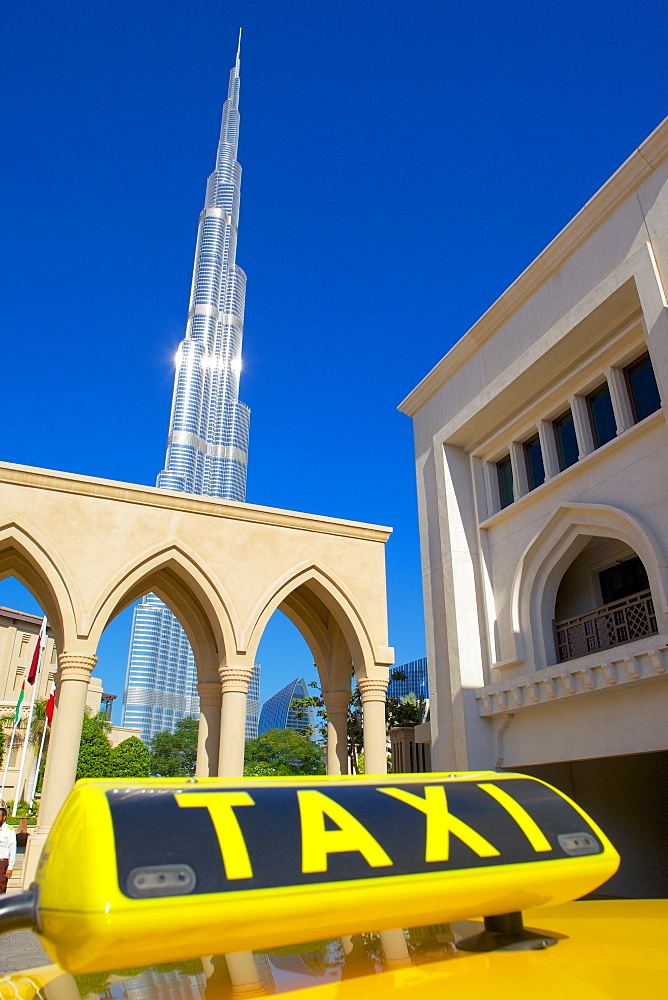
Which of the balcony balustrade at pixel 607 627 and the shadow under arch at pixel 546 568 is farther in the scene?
the shadow under arch at pixel 546 568

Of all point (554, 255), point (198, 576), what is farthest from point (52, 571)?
point (554, 255)

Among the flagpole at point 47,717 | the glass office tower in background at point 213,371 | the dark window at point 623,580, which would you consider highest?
the glass office tower in background at point 213,371

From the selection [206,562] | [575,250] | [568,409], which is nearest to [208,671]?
[206,562]

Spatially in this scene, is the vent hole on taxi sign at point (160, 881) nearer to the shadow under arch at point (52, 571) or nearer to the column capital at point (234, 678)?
the shadow under arch at point (52, 571)

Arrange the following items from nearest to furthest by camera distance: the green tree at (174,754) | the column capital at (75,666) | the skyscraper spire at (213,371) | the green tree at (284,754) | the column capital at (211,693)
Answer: the column capital at (75,666) < the column capital at (211,693) < the green tree at (284,754) < the green tree at (174,754) < the skyscraper spire at (213,371)

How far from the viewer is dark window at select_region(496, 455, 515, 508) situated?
16.0 meters

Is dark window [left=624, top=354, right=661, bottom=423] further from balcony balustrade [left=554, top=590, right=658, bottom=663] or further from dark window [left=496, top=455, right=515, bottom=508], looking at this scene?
dark window [left=496, top=455, right=515, bottom=508]

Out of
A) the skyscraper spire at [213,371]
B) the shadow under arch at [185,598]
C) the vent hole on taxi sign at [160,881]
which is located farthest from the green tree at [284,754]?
the skyscraper spire at [213,371]

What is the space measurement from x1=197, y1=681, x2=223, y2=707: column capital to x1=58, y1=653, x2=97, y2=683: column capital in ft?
11.1

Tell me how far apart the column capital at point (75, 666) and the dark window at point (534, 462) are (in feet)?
31.4

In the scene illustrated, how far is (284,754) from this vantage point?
4944 cm

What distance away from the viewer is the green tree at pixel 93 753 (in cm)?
5338

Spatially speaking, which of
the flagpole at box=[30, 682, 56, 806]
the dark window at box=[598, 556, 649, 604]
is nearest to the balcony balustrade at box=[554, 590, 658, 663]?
the dark window at box=[598, 556, 649, 604]

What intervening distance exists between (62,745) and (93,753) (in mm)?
48328
